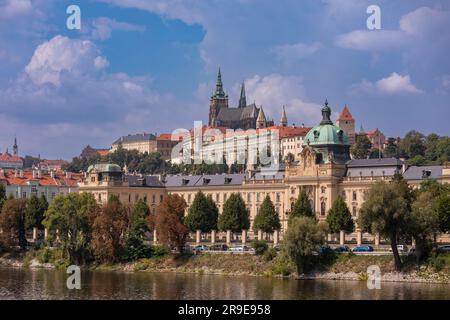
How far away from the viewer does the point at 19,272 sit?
11400 centimetres

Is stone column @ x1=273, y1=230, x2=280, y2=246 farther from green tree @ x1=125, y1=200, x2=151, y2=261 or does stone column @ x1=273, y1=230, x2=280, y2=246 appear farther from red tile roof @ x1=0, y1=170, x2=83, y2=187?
red tile roof @ x1=0, y1=170, x2=83, y2=187

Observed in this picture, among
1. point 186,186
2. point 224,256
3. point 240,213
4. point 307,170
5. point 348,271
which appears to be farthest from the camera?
point 186,186

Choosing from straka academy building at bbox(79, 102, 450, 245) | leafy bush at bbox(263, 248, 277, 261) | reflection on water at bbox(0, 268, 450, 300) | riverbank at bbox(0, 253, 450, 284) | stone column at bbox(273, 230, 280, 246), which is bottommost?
reflection on water at bbox(0, 268, 450, 300)

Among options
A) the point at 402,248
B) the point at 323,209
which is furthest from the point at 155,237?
the point at 402,248

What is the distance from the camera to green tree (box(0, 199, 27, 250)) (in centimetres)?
13138

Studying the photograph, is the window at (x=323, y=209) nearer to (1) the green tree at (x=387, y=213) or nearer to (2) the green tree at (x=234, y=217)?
(2) the green tree at (x=234, y=217)

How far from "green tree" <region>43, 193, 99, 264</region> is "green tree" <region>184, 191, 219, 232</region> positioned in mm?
12718

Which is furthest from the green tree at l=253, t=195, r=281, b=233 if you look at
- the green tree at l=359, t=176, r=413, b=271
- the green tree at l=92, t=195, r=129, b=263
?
the green tree at l=359, t=176, r=413, b=271

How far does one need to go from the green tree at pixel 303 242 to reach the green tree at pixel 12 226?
46740 millimetres

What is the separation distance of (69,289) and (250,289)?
17.5 metres

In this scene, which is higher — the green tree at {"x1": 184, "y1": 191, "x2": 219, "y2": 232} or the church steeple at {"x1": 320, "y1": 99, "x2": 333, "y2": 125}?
the church steeple at {"x1": 320, "y1": 99, "x2": 333, "y2": 125}

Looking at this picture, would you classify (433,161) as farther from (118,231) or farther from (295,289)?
(295,289)

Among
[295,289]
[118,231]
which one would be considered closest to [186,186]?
[118,231]

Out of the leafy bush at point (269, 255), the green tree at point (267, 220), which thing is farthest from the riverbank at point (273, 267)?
the green tree at point (267, 220)
